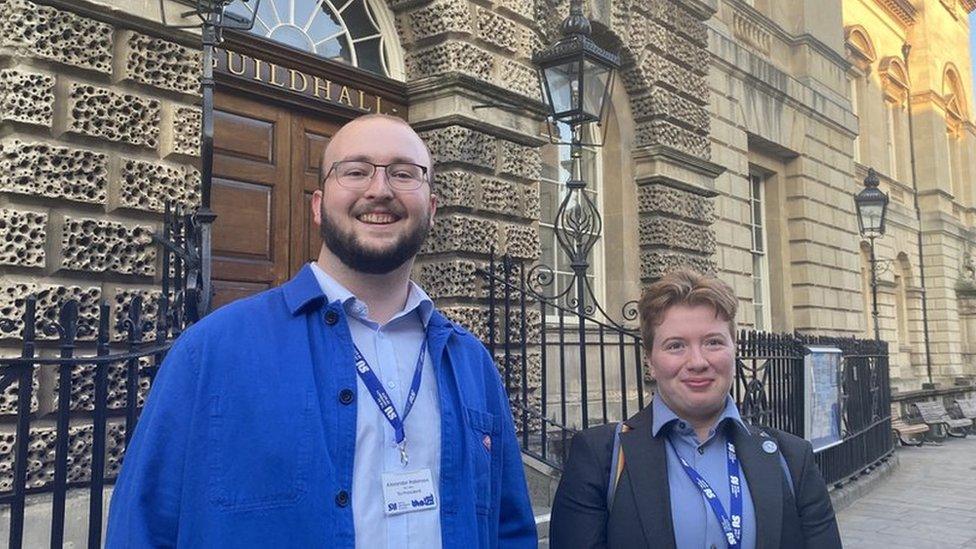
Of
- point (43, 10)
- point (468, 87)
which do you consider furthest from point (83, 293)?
point (468, 87)

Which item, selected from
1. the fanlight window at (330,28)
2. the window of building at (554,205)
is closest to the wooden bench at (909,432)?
the window of building at (554,205)

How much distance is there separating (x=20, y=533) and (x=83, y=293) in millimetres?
1765

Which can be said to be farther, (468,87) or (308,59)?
(468,87)

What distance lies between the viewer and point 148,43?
497cm

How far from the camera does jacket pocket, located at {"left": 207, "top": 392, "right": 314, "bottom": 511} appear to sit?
1638 mm

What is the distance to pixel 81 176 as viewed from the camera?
4.57 meters

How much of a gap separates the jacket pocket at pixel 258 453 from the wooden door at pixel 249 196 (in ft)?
13.2

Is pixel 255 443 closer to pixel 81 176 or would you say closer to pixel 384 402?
pixel 384 402

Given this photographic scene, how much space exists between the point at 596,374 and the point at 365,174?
776 cm

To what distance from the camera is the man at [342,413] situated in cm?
164

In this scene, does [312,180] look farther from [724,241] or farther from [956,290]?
[956,290]

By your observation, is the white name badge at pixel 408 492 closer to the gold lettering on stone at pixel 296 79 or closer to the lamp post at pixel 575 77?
the lamp post at pixel 575 77

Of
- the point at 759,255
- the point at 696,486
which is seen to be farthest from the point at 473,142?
the point at 759,255

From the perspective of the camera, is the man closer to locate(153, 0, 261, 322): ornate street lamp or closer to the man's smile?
the man's smile
